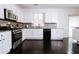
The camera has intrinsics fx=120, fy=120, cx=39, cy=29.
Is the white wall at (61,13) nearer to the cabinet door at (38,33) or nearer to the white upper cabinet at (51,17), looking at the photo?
the white upper cabinet at (51,17)

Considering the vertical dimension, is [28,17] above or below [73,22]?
above

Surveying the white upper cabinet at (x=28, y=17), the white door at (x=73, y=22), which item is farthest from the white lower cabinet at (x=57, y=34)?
the white upper cabinet at (x=28, y=17)

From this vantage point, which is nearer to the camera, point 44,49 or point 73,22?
point 44,49

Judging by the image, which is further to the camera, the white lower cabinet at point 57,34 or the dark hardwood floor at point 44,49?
the white lower cabinet at point 57,34

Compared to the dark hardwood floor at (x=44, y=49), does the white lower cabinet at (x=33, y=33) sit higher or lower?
higher

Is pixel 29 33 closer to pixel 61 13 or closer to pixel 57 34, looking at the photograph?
pixel 57 34

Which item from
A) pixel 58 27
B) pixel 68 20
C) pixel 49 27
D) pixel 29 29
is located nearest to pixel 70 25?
pixel 68 20

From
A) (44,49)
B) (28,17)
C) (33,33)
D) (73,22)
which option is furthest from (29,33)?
(73,22)

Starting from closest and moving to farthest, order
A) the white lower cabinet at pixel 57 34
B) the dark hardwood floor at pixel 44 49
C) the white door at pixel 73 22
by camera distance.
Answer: the dark hardwood floor at pixel 44 49 < the white lower cabinet at pixel 57 34 < the white door at pixel 73 22

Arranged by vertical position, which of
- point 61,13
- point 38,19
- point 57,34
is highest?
point 61,13

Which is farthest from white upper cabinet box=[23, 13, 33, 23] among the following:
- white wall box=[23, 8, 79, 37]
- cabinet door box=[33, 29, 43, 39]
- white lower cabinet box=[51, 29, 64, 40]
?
white lower cabinet box=[51, 29, 64, 40]

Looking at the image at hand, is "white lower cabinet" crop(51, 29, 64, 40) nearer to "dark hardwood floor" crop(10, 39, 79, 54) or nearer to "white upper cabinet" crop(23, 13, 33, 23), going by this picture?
"white upper cabinet" crop(23, 13, 33, 23)
